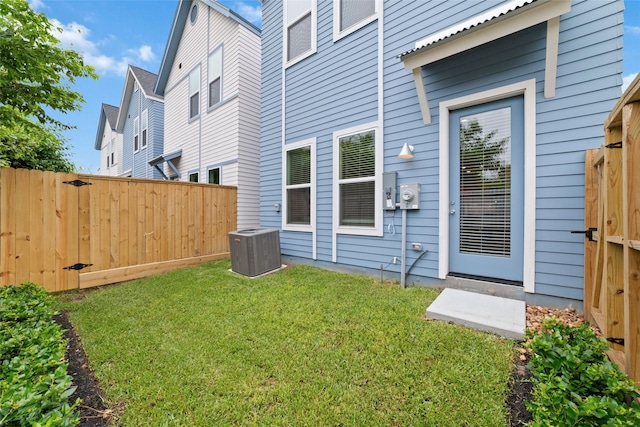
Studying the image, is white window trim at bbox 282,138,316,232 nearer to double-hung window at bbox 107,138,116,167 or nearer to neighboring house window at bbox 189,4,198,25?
neighboring house window at bbox 189,4,198,25

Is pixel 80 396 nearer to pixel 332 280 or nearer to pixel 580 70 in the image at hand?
pixel 332 280

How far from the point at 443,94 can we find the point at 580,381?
11.3 feet

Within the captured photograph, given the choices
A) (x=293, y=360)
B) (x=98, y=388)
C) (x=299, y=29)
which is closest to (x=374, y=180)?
(x=293, y=360)

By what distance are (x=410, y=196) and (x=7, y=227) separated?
5.89m

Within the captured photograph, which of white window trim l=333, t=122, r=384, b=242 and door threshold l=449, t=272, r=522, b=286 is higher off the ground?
white window trim l=333, t=122, r=384, b=242

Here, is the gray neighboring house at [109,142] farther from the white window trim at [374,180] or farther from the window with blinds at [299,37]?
the white window trim at [374,180]

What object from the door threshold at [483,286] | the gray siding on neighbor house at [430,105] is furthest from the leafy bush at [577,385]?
the gray siding on neighbor house at [430,105]

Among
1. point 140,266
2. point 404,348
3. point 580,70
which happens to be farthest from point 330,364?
point 140,266

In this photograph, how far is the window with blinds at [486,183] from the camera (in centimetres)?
332

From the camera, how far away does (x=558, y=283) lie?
2949mm

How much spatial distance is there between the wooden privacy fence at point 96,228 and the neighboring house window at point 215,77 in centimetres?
342

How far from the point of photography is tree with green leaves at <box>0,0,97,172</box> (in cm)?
313

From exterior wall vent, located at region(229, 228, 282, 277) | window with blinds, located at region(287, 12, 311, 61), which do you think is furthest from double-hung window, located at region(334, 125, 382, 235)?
window with blinds, located at region(287, 12, 311, 61)

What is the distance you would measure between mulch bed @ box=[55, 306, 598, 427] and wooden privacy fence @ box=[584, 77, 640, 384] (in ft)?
1.70
